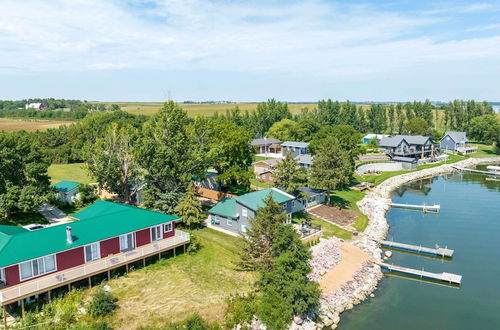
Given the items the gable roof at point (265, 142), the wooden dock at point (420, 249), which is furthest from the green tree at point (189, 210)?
the gable roof at point (265, 142)

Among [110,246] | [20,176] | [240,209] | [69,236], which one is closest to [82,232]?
[69,236]

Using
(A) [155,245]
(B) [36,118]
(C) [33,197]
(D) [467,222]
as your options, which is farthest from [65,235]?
(B) [36,118]

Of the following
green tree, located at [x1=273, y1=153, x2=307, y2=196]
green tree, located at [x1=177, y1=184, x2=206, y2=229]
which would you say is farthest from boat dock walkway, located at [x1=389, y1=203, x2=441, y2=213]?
green tree, located at [x1=177, y1=184, x2=206, y2=229]

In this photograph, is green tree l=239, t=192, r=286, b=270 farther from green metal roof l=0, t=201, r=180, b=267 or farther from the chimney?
the chimney

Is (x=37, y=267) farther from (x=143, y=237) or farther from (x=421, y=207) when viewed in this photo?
(x=421, y=207)

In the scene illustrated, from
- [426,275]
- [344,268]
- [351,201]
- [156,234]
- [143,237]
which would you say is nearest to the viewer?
[143,237]
